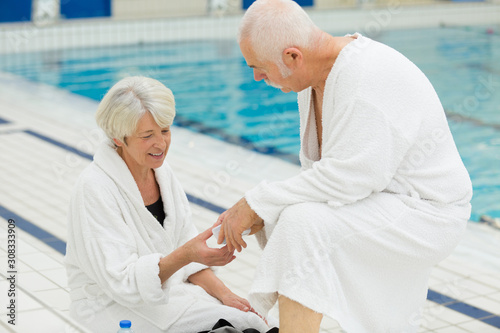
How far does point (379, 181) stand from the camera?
2160 mm

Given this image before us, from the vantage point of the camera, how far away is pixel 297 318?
2.09m

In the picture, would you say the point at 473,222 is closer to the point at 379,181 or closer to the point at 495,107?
the point at 379,181

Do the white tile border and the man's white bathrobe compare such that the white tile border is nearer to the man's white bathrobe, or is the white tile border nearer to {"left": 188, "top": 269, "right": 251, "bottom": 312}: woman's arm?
{"left": 188, "top": 269, "right": 251, "bottom": 312}: woman's arm

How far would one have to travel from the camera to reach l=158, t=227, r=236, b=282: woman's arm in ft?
7.59

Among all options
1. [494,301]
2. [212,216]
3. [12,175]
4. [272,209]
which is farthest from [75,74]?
[272,209]

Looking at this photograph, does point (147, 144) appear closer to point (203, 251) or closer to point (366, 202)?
point (203, 251)

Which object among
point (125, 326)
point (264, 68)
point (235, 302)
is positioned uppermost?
point (264, 68)

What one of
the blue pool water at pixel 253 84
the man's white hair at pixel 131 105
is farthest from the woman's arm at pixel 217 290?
the blue pool water at pixel 253 84

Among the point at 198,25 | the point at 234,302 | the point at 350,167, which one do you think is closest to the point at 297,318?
the point at 350,167

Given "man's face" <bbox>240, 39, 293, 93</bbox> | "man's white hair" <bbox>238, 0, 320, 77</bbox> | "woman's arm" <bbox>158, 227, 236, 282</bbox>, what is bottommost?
"woman's arm" <bbox>158, 227, 236, 282</bbox>

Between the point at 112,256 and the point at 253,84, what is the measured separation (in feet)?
27.1

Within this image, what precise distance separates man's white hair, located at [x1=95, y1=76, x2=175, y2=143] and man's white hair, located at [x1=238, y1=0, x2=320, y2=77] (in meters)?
0.35

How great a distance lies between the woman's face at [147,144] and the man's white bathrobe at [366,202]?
416 millimetres

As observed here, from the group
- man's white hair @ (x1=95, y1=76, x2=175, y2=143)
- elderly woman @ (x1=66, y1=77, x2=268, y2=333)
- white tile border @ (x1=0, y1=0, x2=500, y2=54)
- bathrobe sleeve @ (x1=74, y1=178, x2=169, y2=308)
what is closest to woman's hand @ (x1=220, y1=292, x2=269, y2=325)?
elderly woman @ (x1=66, y1=77, x2=268, y2=333)
